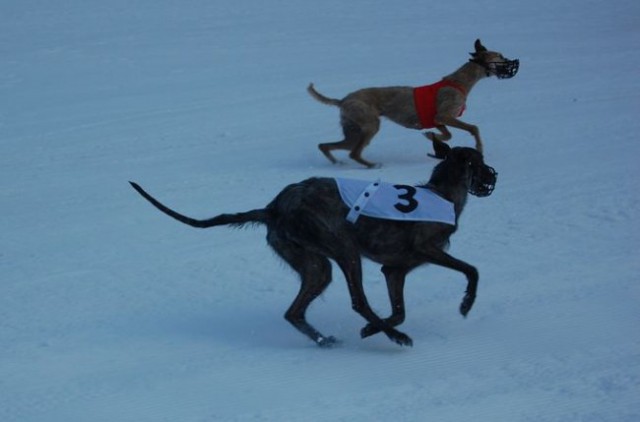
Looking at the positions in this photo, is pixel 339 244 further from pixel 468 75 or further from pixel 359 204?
pixel 468 75

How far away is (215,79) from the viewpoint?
16.4 meters

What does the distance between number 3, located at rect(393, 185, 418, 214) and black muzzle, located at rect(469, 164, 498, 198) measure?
0.58 meters

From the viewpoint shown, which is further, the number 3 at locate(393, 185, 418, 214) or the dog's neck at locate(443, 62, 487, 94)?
the dog's neck at locate(443, 62, 487, 94)

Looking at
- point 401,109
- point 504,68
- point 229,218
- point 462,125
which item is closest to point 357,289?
point 229,218

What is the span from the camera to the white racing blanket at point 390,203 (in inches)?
239

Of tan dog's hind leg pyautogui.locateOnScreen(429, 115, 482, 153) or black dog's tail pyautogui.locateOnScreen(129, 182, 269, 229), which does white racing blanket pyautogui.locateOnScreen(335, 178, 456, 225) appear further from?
tan dog's hind leg pyautogui.locateOnScreen(429, 115, 482, 153)

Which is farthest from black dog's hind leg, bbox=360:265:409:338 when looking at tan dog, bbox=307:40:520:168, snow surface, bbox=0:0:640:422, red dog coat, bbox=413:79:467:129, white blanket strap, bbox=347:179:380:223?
red dog coat, bbox=413:79:467:129

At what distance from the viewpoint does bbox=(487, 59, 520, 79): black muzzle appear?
1138 cm

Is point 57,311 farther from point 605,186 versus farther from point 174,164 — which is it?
point 605,186

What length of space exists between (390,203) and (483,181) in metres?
0.87

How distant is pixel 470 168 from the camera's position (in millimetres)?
6590

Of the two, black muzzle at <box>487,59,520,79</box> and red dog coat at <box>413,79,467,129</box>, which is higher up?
black muzzle at <box>487,59,520,79</box>

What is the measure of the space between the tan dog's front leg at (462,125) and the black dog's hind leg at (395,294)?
4.84 meters

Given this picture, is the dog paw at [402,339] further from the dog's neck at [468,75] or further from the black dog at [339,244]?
the dog's neck at [468,75]
